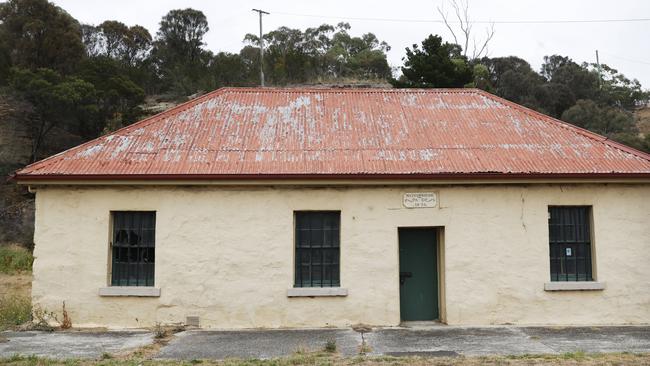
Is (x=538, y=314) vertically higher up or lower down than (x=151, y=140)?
lower down

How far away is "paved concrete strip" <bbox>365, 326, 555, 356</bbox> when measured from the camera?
28.6 feet

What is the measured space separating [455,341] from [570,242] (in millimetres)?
3835

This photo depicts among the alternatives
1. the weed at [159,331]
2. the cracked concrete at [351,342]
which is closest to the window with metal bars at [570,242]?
the cracked concrete at [351,342]

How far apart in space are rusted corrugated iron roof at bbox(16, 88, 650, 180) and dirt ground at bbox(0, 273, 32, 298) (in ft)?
22.6

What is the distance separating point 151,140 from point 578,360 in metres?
9.12

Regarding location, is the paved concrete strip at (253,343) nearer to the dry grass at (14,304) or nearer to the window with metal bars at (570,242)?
the dry grass at (14,304)

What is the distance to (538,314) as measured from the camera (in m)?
11.2

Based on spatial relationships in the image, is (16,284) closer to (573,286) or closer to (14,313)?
(14,313)

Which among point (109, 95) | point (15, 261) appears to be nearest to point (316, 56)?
point (109, 95)

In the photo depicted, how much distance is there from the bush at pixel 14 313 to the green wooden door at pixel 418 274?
774 centimetres

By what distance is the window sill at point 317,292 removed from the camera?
431 inches

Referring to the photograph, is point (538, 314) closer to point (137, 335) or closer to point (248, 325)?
point (248, 325)

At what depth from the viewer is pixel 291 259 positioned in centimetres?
1112

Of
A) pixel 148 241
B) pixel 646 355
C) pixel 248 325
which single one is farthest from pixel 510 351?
pixel 148 241
